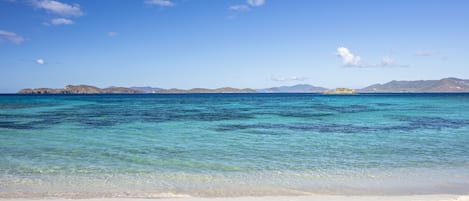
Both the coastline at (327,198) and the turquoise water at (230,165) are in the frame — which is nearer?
the coastline at (327,198)

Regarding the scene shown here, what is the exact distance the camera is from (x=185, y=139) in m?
19.4

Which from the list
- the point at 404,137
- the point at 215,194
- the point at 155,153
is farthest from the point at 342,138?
the point at 215,194

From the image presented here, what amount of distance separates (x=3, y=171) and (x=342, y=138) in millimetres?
14700

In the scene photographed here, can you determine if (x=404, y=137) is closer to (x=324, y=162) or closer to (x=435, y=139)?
(x=435, y=139)

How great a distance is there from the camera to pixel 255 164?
496 inches

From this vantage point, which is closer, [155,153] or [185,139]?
[155,153]

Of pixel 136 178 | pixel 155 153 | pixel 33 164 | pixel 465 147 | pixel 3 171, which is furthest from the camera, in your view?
pixel 465 147

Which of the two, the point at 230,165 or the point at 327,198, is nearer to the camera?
the point at 327,198

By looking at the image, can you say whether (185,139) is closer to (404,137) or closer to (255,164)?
(255,164)

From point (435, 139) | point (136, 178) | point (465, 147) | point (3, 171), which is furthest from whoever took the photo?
point (435, 139)

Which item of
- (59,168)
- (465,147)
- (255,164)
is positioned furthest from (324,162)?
(59,168)

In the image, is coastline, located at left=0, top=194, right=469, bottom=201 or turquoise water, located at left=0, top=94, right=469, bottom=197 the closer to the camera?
coastline, located at left=0, top=194, right=469, bottom=201

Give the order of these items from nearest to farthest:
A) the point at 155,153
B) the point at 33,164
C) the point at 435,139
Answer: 1. the point at 33,164
2. the point at 155,153
3. the point at 435,139

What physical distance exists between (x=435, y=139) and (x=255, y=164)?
10910 mm
